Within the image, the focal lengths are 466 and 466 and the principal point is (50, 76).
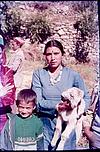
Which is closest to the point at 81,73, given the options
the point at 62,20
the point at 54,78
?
the point at 54,78

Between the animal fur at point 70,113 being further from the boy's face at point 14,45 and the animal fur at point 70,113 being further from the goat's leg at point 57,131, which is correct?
the boy's face at point 14,45

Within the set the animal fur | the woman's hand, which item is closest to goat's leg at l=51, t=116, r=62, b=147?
the animal fur

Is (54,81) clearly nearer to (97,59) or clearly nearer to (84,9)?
(97,59)

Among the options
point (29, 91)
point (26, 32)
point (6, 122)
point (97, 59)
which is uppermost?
point (26, 32)

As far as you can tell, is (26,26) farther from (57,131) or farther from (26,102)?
(57,131)

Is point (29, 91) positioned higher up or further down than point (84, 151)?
higher up

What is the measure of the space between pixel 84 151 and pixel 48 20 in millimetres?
501

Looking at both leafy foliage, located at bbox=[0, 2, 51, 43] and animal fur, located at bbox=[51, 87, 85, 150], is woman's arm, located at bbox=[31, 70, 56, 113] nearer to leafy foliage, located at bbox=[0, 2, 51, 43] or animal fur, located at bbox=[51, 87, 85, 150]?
animal fur, located at bbox=[51, 87, 85, 150]

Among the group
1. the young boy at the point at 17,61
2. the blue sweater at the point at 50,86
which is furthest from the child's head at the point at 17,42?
the blue sweater at the point at 50,86

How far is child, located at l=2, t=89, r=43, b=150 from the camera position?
1707 mm

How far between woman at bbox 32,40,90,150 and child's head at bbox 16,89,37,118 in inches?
0.8

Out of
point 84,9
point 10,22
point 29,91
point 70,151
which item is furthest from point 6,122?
point 84,9

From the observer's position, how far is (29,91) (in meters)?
1.70

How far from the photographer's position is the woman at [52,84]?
171 centimetres
